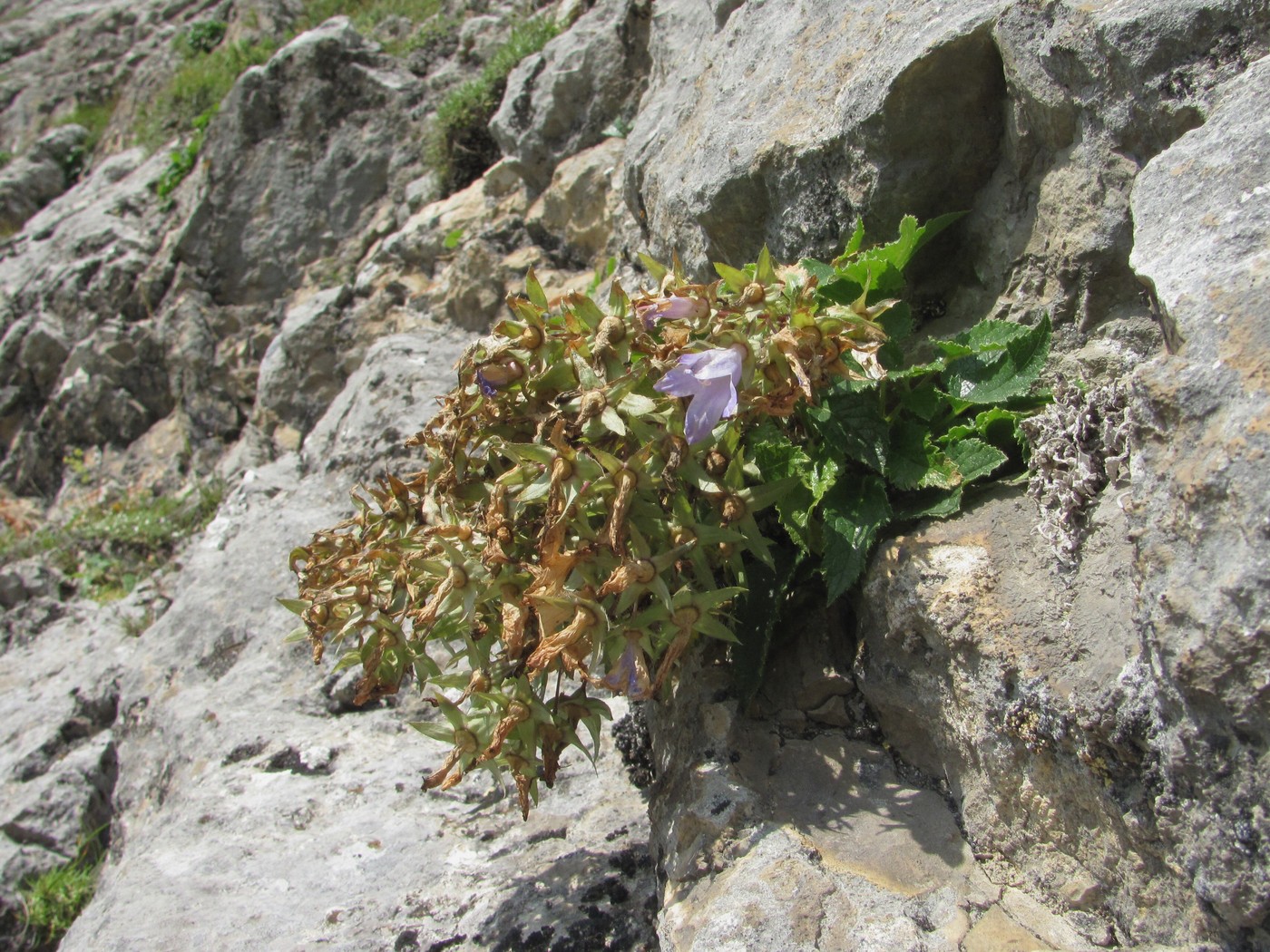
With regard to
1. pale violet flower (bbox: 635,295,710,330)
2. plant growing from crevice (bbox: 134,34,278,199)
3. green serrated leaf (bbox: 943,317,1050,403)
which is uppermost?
plant growing from crevice (bbox: 134,34,278,199)

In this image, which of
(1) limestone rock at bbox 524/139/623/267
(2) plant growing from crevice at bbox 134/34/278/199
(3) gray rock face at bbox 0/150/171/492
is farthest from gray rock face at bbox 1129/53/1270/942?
(2) plant growing from crevice at bbox 134/34/278/199

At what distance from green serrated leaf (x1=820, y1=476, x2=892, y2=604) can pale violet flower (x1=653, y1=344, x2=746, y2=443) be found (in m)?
0.47

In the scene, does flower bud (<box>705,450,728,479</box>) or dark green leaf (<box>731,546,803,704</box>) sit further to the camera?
dark green leaf (<box>731,546,803,704</box>)

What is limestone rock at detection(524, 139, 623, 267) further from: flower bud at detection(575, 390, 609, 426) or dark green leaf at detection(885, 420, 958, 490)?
flower bud at detection(575, 390, 609, 426)

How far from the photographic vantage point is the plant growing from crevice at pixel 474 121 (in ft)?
20.7

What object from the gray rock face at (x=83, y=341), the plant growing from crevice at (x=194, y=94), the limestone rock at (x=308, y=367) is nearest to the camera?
the limestone rock at (x=308, y=367)

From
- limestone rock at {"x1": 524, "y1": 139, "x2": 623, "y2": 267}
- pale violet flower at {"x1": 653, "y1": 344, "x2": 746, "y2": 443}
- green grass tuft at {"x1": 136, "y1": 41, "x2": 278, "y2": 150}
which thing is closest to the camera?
pale violet flower at {"x1": 653, "y1": 344, "x2": 746, "y2": 443}

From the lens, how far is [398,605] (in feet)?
7.61

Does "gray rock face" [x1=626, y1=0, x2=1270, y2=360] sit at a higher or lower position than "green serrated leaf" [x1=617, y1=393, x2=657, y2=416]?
higher

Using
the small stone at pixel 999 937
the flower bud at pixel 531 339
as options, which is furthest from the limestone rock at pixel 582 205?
the small stone at pixel 999 937

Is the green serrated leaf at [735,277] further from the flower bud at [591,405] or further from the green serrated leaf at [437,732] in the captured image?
the green serrated leaf at [437,732]

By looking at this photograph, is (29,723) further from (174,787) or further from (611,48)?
(611,48)

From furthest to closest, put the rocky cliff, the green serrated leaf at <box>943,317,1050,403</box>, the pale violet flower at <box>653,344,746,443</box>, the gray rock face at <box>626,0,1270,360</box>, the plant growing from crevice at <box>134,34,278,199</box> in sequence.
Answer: the plant growing from crevice at <box>134,34,278,199</box>, the green serrated leaf at <box>943,317,1050,403</box>, the gray rock face at <box>626,0,1270,360</box>, the pale violet flower at <box>653,344,746,443</box>, the rocky cliff

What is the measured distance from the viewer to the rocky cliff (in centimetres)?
165
